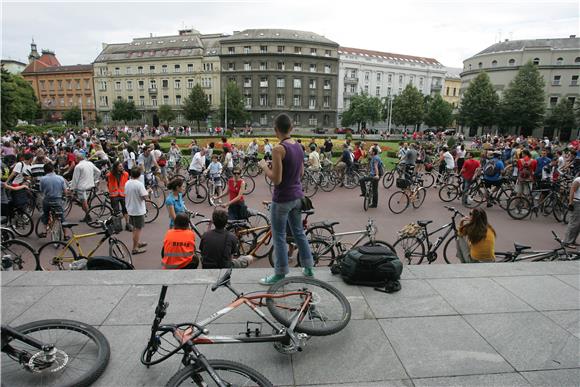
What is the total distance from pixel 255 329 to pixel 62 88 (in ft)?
296

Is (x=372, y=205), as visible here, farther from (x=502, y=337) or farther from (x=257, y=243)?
(x=502, y=337)

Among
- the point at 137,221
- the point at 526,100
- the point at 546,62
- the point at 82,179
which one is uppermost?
the point at 546,62

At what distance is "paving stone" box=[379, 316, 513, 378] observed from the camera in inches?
129

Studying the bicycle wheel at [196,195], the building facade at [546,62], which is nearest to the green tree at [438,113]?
the building facade at [546,62]

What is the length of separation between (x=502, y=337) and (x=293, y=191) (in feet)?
9.05

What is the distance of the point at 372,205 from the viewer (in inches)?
478

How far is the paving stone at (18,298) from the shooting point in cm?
408

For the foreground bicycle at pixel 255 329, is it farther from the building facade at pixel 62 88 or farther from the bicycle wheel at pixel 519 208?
the building facade at pixel 62 88

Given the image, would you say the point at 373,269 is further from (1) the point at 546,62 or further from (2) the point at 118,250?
(1) the point at 546,62

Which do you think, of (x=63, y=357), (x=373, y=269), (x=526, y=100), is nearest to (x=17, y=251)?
(x=63, y=357)

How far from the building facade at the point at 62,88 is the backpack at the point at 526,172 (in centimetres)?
7974

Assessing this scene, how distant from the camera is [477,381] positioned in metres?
3.12

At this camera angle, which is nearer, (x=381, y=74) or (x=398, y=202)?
(x=398, y=202)

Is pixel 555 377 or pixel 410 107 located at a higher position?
pixel 410 107
